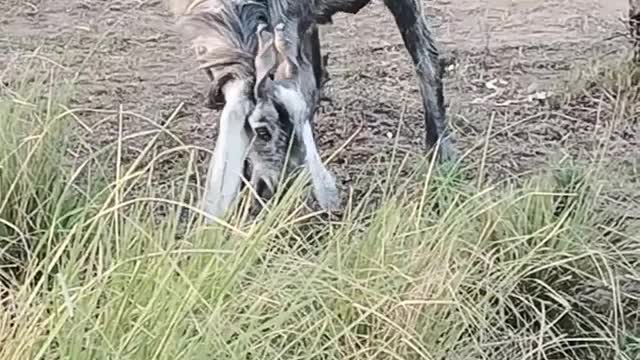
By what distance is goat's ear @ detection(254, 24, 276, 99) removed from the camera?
11.2 ft

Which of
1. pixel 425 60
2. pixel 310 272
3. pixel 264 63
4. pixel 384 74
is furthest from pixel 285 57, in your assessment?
pixel 384 74

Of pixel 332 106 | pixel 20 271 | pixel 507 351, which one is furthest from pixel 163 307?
→ pixel 332 106

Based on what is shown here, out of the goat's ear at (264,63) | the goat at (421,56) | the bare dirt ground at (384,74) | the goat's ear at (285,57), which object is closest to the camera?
the goat's ear at (264,63)

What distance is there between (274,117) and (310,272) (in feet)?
1.74

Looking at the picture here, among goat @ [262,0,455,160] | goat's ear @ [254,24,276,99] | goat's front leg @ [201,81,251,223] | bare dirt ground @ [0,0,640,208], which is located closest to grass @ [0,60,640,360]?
goat's front leg @ [201,81,251,223]

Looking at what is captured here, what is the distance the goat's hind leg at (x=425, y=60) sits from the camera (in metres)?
5.12

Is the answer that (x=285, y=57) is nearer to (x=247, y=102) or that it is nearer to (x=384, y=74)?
(x=247, y=102)

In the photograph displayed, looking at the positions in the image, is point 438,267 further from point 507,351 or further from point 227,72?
point 227,72

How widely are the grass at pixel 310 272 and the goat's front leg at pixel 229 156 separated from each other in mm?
85

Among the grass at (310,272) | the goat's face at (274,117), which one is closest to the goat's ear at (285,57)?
the goat's face at (274,117)

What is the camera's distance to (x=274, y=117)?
3.46 m

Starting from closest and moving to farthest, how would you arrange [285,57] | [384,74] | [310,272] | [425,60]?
[310,272] < [285,57] < [425,60] < [384,74]

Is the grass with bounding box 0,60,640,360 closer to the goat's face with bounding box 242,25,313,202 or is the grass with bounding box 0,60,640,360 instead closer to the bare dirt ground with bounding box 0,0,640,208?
the goat's face with bounding box 242,25,313,202

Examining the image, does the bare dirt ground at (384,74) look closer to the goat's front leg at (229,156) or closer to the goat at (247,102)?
the goat at (247,102)
